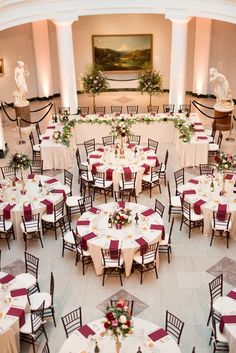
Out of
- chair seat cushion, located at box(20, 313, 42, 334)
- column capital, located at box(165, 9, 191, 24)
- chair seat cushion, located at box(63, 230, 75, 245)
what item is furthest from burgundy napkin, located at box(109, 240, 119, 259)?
column capital, located at box(165, 9, 191, 24)

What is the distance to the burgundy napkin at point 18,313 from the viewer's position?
870 centimetres

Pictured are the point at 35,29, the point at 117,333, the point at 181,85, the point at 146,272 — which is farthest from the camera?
the point at 35,29

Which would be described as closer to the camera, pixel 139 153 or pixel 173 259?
pixel 173 259

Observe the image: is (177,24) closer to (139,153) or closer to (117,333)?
(139,153)

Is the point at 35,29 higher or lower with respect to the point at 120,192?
higher

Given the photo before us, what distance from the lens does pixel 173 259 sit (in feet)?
37.6

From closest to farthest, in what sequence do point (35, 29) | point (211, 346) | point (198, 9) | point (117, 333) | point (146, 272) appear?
point (117, 333)
point (211, 346)
point (146, 272)
point (198, 9)
point (35, 29)

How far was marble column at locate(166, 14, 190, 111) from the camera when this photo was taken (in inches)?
715

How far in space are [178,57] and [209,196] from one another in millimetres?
8120

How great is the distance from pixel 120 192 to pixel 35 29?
11058mm

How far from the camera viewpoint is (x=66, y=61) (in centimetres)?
1869

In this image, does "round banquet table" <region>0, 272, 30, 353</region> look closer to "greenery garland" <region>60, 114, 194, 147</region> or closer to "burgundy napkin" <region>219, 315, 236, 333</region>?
"burgundy napkin" <region>219, 315, 236, 333</region>

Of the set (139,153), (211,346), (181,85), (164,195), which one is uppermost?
(181,85)

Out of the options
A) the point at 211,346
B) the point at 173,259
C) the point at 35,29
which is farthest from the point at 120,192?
Answer: the point at 35,29
